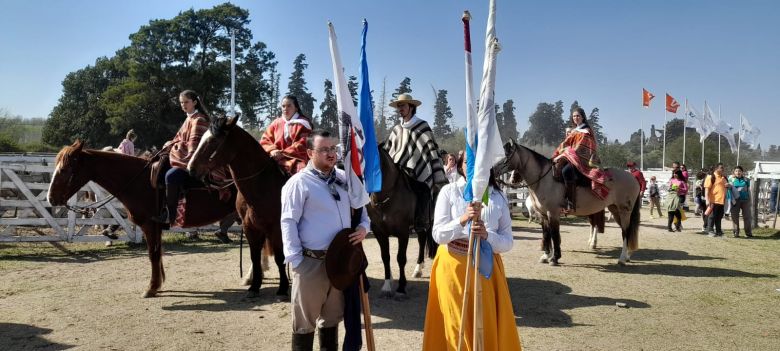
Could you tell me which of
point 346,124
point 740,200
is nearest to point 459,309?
point 346,124

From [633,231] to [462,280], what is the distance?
7484 millimetres

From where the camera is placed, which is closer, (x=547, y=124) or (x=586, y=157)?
(x=586, y=157)

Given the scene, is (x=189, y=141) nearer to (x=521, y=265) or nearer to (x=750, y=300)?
(x=521, y=265)

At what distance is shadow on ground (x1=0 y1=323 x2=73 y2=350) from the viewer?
4.33 meters

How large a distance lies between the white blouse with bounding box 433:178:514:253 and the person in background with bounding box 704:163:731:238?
44.2 feet

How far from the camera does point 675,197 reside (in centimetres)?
1431

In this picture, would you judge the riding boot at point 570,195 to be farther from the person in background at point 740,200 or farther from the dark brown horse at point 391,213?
the person in background at point 740,200

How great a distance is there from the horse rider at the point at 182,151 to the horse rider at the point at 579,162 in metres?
6.40

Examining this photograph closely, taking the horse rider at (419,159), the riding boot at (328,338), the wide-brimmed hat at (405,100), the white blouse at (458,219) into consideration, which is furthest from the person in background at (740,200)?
the riding boot at (328,338)

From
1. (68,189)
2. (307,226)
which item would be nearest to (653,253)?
(307,226)

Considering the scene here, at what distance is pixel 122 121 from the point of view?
31500mm

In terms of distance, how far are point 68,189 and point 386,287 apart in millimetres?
4545

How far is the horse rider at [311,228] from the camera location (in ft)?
9.87

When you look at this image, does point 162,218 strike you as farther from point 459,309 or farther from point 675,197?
point 675,197
